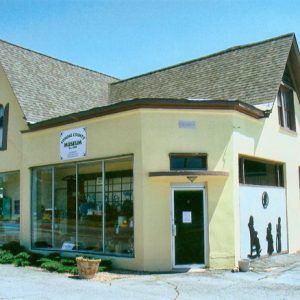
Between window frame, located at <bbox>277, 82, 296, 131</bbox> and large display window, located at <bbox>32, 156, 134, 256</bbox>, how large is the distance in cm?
674

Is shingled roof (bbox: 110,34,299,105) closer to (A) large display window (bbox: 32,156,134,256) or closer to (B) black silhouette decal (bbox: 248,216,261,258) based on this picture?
(B) black silhouette decal (bbox: 248,216,261,258)

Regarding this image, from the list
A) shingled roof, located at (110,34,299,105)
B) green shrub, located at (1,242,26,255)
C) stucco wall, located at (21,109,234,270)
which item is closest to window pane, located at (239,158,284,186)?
stucco wall, located at (21,109,234,270)

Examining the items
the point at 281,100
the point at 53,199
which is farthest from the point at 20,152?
the point at 281,100

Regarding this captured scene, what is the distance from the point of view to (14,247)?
53.1ft

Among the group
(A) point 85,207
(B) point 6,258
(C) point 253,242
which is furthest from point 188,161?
(B) point 6,258

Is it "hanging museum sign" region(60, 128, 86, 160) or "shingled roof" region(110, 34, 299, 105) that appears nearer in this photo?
"hanging museum sign" region(60, 128, 86, 160)

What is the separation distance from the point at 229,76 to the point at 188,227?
6.61 metres

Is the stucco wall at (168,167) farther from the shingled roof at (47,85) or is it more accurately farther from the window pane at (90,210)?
the shingled roof at (47,85)

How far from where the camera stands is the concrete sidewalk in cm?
971

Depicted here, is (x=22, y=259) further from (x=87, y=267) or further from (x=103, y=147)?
(x=103, y=147)

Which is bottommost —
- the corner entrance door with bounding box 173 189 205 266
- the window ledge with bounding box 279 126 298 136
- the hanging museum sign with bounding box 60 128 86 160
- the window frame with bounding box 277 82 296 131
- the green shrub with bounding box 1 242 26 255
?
the green shrub with bounding box 1 242 26 255

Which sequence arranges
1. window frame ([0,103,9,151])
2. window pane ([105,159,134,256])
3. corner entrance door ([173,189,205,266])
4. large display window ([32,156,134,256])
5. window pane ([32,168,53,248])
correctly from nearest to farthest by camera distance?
corner entrance door ([173,189,205,266]), window pane ([105,159,134,256]), large display window ([32,156,134,256]), window pane ([32,168,53,248]), window frame ([0,103,9,151])

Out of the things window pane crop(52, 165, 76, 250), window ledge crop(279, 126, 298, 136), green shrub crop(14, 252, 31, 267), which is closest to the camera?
green shrub crop(14, 252, 31, 267)

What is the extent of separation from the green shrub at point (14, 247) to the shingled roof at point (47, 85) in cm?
429
